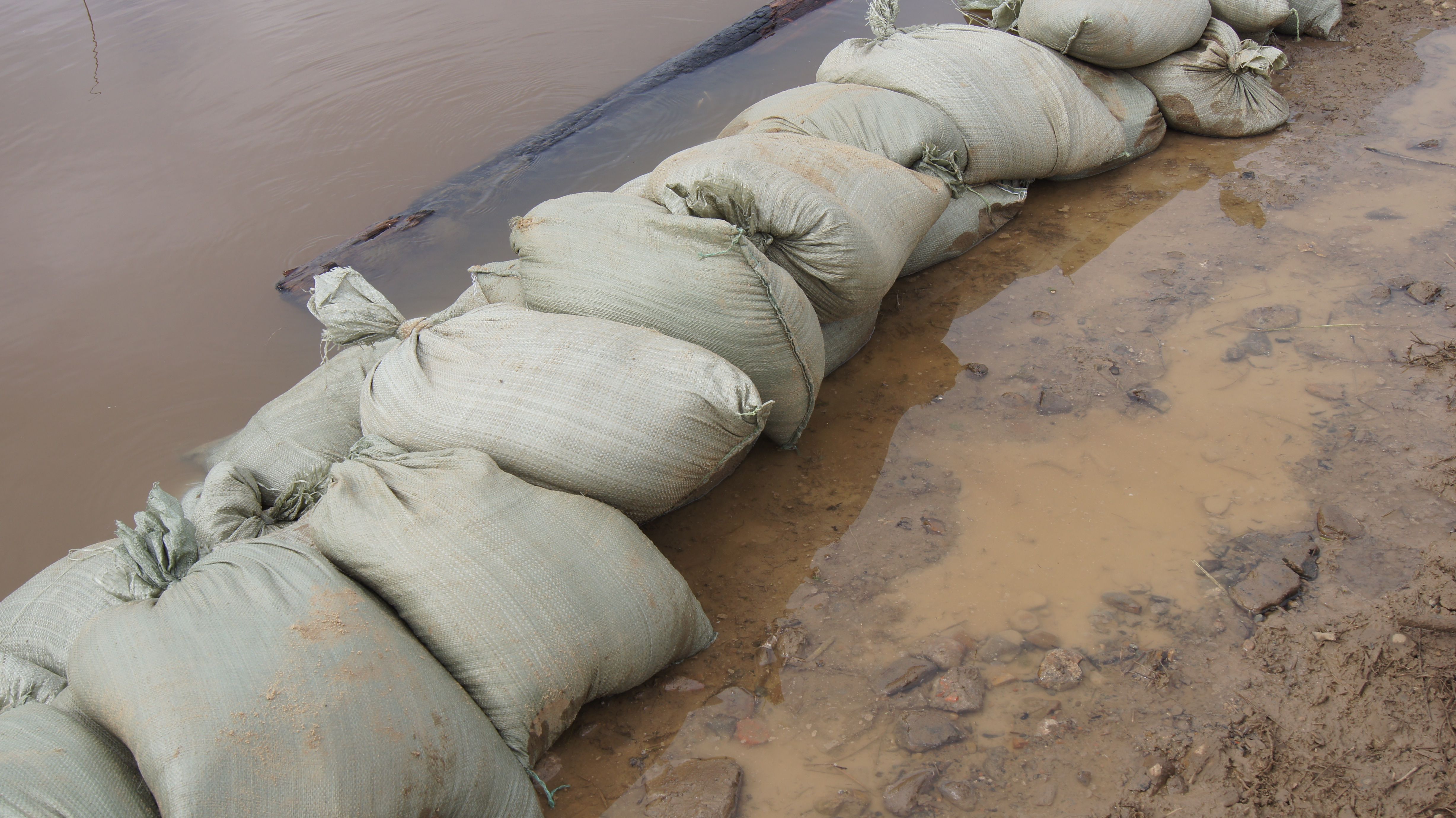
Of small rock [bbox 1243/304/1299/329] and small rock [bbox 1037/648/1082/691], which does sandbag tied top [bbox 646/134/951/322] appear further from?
small rock [bbox 1037/648/1082/691]

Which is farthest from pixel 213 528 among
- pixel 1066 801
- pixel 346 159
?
pixel 346 159

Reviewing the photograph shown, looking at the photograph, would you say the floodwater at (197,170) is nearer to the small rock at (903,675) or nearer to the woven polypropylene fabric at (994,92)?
the woven polypropylene fabric at (994,92)

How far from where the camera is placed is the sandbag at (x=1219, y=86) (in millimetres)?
3564

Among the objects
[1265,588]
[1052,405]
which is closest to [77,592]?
[1052,405]

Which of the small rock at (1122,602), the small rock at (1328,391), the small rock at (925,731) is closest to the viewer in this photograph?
the small rock at (925,731)

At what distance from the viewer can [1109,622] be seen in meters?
1.86

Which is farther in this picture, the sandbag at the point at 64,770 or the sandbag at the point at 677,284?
the sandbag at the point at 677,284

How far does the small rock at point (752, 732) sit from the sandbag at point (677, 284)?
75 cm

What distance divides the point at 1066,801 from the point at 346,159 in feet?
13.7

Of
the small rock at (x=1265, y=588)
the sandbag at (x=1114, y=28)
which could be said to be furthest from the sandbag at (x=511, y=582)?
the sandbag at (x=1114, y=28)

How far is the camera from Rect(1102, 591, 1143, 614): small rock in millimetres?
1873

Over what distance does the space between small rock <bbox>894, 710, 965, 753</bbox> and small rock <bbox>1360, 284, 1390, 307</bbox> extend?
2.04 m

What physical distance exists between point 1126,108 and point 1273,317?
4.19 ft

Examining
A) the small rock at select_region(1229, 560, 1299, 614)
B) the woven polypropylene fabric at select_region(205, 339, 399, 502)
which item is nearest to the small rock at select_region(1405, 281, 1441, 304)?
the small rock at select_region(1229, 560, 1299, 614)
